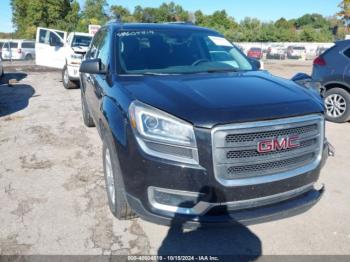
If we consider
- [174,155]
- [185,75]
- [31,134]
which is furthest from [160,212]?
[31,134]

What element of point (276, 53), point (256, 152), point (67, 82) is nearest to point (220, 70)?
point (256, 152)

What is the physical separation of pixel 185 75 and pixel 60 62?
10.2 metres

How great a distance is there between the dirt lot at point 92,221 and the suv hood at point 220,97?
1.14 metres

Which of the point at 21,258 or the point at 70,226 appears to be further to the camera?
the point at 70,226

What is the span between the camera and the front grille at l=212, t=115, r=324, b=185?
253 centimetres

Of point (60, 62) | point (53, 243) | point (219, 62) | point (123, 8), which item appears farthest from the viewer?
point (123, 8)

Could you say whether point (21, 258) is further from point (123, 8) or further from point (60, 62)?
point (123, 8)

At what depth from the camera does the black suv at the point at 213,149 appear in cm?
255

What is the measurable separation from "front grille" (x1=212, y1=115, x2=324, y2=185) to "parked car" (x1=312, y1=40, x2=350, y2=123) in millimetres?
4900

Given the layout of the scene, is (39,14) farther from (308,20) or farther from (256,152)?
(308,20)

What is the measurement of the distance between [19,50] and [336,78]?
25336mm

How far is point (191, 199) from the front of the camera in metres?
2.62

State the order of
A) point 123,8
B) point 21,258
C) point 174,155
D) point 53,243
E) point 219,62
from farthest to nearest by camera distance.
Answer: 1. point 123,8
2. point 219,62
3. point 53,243
4. point 21,258
5. point 174,155

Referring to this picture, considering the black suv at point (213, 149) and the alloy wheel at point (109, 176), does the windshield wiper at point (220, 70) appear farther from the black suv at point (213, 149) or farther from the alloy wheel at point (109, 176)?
the alloy wheel at point (109, 176)
